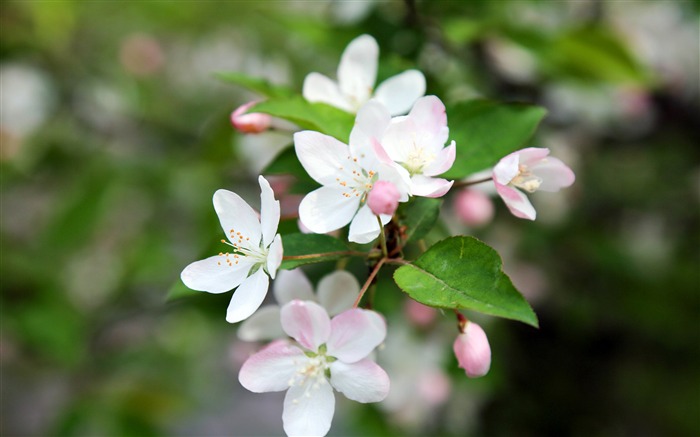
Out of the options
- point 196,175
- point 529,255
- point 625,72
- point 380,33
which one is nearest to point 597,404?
point 529,255

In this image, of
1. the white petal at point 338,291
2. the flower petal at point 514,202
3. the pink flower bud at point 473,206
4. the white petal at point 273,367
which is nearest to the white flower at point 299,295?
the white petal at point 338,291

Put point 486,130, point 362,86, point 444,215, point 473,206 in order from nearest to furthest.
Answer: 1. point 486,130
2. point 362,86
3. point 473,206
4. point 444,215

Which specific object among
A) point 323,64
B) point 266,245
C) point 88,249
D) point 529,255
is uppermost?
point 266,245

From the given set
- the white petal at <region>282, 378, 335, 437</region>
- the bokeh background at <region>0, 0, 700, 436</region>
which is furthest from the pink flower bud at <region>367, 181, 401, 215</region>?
the bokeh background at <region>0, 0, 700, 436</region>

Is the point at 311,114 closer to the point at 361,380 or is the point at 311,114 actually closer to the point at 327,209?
the point at 327,209

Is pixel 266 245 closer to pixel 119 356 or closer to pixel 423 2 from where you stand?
pixel 423 2

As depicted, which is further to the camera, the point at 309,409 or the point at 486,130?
the point at 486,130

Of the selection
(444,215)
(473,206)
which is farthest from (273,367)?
(444,215)
